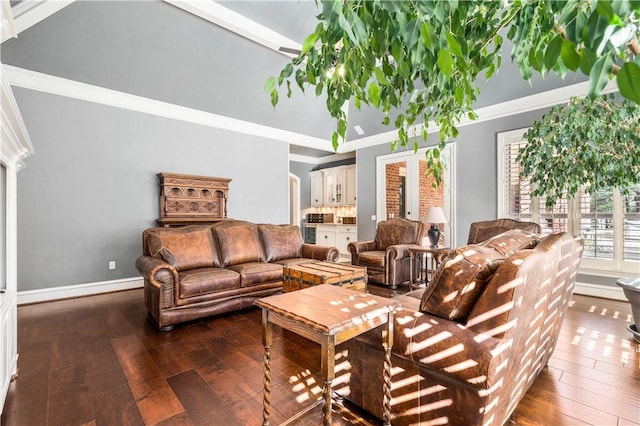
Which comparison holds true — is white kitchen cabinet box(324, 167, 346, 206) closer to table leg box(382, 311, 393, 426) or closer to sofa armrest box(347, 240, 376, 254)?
sofa armrest box(347, 240, 376, 254)

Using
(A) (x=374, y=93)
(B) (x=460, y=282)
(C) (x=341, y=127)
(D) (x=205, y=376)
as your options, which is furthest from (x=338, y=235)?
(A) (x=374, y=93)

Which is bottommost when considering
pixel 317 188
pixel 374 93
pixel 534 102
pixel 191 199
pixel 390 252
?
pixel 390 252


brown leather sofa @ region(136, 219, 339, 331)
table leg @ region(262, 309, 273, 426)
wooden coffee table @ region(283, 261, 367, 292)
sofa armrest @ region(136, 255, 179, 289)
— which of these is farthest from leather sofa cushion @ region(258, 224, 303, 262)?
table leg @ region(262, 309, 273, 426)

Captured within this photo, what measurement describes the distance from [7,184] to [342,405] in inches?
103

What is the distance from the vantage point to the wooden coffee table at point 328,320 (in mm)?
1244

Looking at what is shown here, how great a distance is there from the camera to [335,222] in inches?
344

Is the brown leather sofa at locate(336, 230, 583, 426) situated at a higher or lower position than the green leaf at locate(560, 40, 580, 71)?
lower

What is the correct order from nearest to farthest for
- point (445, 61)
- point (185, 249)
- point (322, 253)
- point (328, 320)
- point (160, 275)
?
point (445, 61) < point (328, 320) < point (160, 275) < point (185, 249) < point (322, 253)

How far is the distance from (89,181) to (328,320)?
470 cm

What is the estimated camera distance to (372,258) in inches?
188

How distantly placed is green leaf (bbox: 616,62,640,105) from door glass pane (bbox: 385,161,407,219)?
6.15 metres

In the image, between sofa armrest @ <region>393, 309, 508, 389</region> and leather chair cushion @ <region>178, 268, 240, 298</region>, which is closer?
sofa armrest @ <region>393, 309, 508, 389</region>

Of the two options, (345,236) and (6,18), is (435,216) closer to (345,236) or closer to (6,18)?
(345,236)

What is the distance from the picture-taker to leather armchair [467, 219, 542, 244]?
410cm
